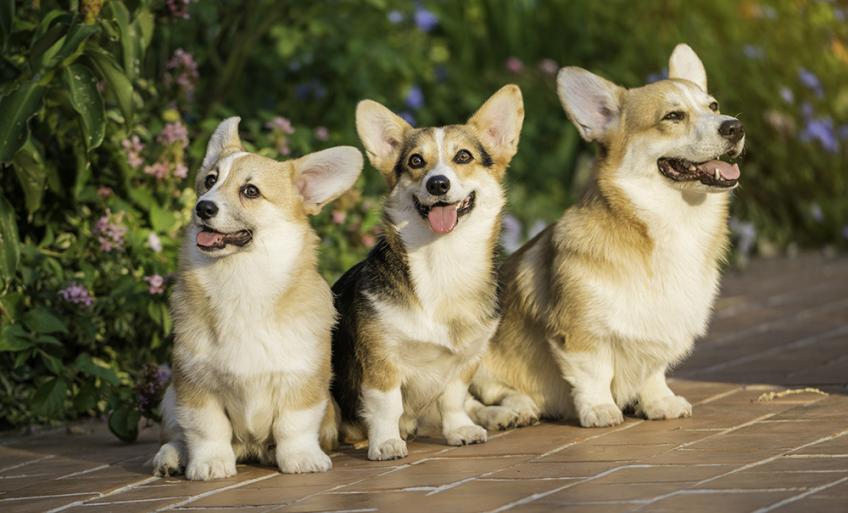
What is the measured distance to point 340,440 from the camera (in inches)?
191

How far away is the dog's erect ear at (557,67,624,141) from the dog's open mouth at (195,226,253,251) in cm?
143

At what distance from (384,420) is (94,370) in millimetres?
1319

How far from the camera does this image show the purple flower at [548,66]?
905 cm

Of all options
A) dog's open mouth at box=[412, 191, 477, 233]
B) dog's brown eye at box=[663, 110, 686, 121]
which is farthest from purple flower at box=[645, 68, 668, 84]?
dog's open mouth at box=[412, 191, 477, 233]

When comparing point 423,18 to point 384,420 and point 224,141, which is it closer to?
point 224,141

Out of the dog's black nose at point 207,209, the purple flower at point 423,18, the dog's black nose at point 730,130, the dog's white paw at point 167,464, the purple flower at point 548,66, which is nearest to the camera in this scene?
the dog's black nose at point 207,209

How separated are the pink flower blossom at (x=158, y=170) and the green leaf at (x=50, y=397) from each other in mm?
1064

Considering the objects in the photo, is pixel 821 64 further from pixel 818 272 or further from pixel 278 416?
pixel 278 416

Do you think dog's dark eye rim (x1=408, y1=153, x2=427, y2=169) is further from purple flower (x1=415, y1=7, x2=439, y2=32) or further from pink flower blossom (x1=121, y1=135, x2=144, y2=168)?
purple flower (x1=415, y1=7, x2=439, y2=32)

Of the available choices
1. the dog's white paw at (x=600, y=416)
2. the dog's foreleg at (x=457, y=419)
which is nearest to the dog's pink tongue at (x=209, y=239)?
the dog's foreleg at (x=457, y=419)

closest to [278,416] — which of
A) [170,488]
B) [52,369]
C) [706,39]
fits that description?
[170,488]

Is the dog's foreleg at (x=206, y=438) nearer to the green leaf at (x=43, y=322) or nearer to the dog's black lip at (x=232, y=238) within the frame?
the dog's black lip at (x=232, y=238)

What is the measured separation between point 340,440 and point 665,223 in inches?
54.9

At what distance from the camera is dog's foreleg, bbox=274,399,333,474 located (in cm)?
433
